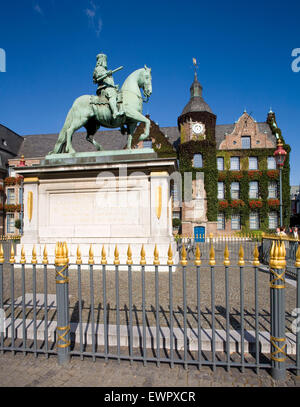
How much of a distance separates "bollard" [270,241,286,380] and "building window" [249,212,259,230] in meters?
28.5

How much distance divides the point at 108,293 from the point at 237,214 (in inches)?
1062

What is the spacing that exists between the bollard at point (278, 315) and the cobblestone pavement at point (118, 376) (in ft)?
0.52

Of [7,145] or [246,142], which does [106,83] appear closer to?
[246,142]

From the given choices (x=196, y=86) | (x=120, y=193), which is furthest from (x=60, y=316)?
(x=196, y=86)

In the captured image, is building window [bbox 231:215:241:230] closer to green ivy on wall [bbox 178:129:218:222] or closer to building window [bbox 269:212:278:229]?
green ivy on wall [bbox 178:129:218:222]

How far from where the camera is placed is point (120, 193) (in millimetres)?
8406

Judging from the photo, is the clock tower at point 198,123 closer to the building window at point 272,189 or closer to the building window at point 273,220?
the building window at point 272,189

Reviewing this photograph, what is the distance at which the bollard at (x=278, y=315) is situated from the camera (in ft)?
9.28

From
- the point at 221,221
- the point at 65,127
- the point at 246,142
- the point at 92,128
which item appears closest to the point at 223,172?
the point at 246,142

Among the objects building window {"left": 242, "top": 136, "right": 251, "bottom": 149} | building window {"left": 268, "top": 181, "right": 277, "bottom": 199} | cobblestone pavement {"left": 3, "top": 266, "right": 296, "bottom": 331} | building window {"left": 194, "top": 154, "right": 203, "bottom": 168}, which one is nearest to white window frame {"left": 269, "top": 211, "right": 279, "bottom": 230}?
building window {"left": 268, "top": 181, "right": 277, "bottom": 199}

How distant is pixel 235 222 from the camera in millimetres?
29812

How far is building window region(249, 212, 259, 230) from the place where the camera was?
29.5 m
